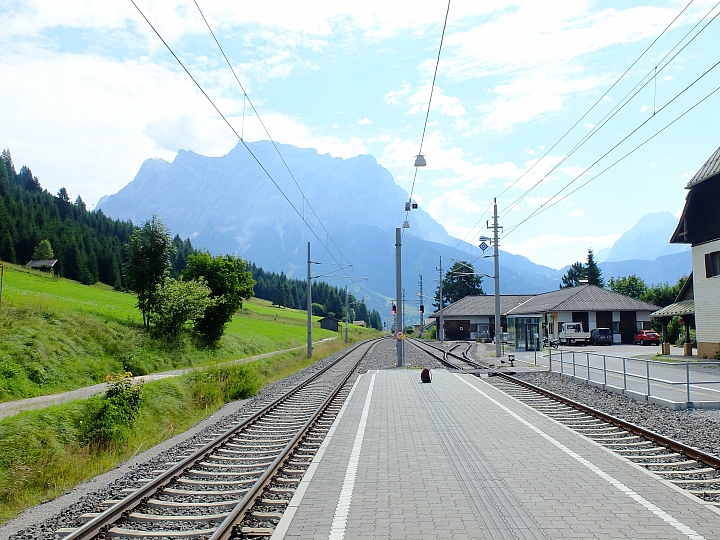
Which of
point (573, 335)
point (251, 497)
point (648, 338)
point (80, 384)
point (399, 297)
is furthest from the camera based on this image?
point (573, 335)

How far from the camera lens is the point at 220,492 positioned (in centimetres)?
809

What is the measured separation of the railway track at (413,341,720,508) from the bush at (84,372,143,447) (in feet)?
32.9

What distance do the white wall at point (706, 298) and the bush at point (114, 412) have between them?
2915 cm

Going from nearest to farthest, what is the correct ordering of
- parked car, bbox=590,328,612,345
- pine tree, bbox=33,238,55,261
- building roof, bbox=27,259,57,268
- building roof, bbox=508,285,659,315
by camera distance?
parked car, bbox=590,328,612,345 → building roof, bbox=508,285,659,315 → building roof, bbox=27,259,57,268 → pine tree, bbox=33,238,55,261

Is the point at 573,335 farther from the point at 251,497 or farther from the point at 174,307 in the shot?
the point at 251,497

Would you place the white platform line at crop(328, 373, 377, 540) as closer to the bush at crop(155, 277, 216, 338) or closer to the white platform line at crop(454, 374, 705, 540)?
the white platform line at crop(454, 374, 705, 540)

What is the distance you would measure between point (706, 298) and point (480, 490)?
3034 cm

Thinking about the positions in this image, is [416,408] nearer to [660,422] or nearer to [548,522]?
[660,422]

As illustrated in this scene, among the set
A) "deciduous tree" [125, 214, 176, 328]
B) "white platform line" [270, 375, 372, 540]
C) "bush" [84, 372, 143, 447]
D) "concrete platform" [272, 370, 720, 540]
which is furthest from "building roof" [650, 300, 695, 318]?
"bush" [84, 372, 143, 447]

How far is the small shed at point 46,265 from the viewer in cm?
7230

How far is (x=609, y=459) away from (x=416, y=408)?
22.5 feet

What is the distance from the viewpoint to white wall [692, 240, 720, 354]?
31.5 metres

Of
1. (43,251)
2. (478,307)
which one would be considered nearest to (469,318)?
(478,307)

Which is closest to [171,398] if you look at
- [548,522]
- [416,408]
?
[416,408]
